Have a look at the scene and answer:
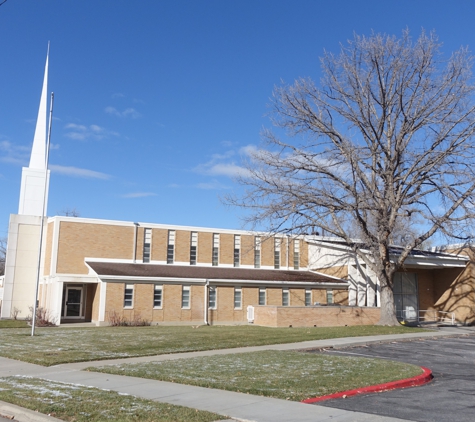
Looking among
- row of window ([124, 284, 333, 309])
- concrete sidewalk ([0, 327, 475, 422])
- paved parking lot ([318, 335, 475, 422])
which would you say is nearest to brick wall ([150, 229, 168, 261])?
row of window ([124, 284, 333, 309])

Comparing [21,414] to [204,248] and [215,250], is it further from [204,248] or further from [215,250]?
[215,250]

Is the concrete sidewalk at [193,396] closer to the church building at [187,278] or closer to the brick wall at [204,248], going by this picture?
the church building at [187,278]

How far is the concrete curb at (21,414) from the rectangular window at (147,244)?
3021 cm

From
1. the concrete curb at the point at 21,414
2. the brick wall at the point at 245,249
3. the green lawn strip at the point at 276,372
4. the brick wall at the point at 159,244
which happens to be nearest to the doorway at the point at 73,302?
the brick wall at the point at 159,244

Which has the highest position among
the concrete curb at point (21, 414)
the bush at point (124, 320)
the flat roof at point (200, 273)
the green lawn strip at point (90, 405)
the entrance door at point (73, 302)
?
the flat roof at point (200, 273)

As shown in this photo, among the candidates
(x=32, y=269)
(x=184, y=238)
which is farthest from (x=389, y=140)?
(x=32, y=269)

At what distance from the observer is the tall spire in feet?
146

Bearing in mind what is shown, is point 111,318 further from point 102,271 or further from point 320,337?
point 320,337

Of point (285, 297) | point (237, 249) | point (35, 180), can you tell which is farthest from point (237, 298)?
point (35, 180)

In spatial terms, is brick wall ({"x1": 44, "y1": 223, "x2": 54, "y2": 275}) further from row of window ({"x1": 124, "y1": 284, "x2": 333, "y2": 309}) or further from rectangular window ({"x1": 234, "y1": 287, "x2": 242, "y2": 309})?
rectangular window ({"x1": 234, "y1": 287, "x2": 242, "y2": 309})

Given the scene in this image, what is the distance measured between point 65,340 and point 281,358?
1011 cm

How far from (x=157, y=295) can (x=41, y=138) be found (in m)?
Answer: 19.5

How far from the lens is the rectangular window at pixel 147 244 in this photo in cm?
3912

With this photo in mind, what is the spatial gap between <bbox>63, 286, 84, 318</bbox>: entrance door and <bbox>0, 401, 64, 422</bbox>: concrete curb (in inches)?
1139
